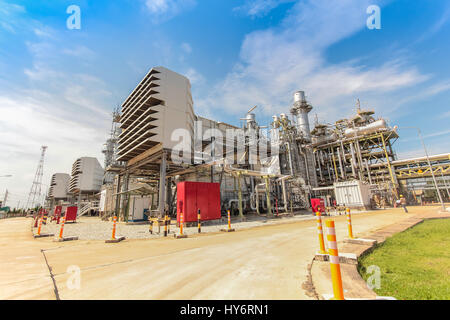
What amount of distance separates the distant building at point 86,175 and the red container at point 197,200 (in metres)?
47.1

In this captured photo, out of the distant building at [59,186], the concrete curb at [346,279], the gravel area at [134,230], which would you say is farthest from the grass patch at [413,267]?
the distant building at [59,186]

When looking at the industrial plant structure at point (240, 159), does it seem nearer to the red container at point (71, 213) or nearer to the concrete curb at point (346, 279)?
the red container at point (71, 213)

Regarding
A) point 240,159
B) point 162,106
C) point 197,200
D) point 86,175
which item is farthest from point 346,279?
point 86,175

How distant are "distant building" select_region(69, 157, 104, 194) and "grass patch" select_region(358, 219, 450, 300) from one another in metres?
59.1

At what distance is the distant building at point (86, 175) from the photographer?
159 ft

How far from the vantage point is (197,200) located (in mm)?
14094

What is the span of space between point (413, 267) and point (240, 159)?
29.5 meters

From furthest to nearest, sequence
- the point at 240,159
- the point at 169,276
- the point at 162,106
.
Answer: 1. the point at 240,159
2. the point at 162,106
3. the point at 169,276

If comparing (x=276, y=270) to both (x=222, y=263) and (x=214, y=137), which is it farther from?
(x=214, y=137)

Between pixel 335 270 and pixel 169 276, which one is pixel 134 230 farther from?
pixel 335 270

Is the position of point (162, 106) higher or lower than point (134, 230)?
higher

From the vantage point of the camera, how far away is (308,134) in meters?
38.6
